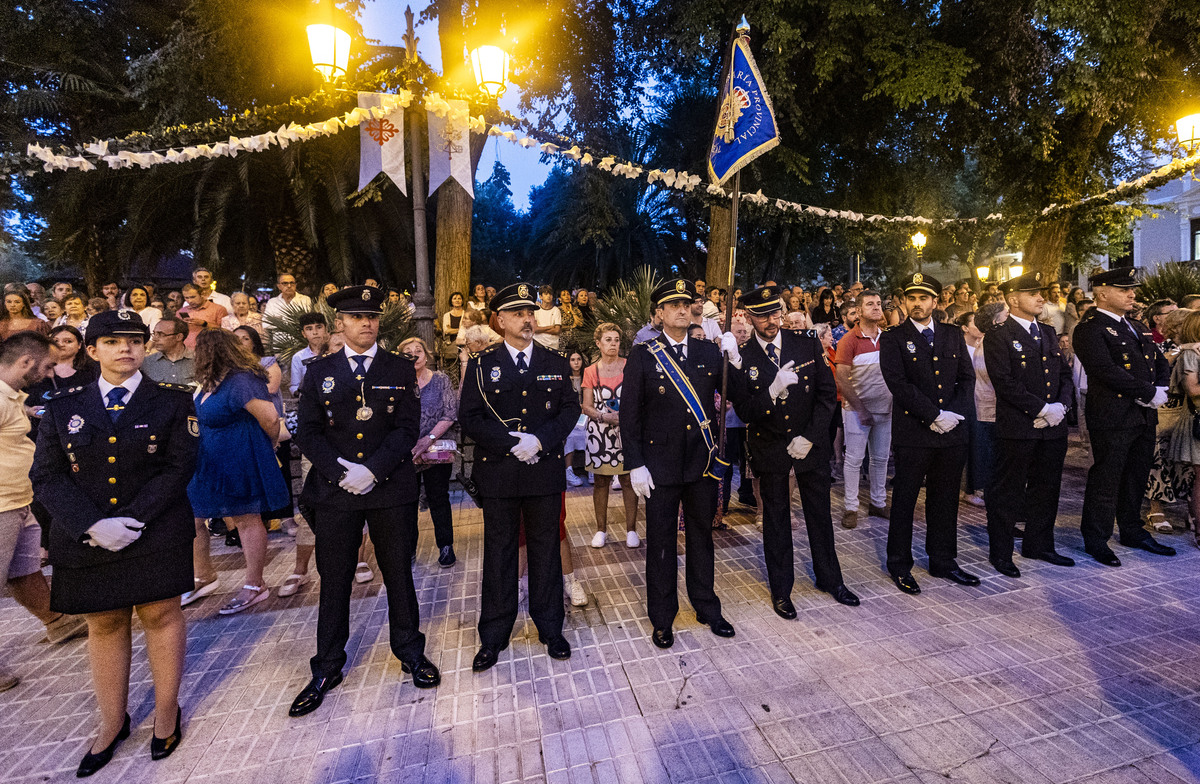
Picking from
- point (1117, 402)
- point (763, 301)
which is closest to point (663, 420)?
point (763, 301)

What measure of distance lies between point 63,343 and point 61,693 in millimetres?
2974

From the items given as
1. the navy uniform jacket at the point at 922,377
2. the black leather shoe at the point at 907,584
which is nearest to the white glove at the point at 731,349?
the navy uniform jacket at the point at 922,377

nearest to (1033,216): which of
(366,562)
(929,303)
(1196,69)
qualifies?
(1196,69)

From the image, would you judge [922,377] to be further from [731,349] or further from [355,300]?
[355,300]

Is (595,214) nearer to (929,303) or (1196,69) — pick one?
(929,303)

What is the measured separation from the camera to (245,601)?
4590 mm

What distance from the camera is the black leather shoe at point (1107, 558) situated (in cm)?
494

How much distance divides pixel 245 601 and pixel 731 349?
428cm

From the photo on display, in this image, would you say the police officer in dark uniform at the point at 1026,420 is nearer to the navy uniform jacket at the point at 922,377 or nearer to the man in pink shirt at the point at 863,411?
the navy uniform jacket at the point at 922,377

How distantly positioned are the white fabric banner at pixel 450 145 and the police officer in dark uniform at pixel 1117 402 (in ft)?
24.1

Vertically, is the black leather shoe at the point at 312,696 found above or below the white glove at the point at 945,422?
below

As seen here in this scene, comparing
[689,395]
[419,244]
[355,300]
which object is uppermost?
[419,244]

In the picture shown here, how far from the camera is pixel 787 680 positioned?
11.2 ft

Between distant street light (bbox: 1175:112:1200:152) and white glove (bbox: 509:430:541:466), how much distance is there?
13.7 metres
